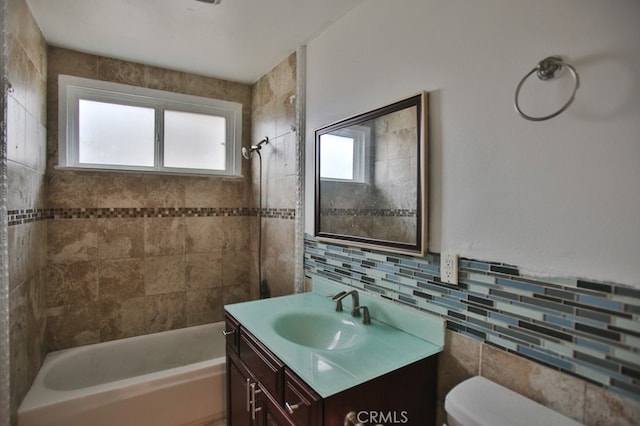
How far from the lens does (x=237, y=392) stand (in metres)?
1.67

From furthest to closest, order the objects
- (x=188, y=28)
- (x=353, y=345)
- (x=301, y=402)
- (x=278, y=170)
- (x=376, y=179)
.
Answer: (x=278, y=170) < (x=188, y=28) < (x=376, y=179) < (x=353, y=345) < (x=301, y=402)

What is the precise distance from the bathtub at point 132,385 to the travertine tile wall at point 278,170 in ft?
2.52

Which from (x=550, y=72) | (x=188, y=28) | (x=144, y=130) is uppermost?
(x=188, y=28)

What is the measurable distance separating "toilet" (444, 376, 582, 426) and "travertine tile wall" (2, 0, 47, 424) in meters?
2.00

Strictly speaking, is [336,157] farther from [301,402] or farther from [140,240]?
[140,240]

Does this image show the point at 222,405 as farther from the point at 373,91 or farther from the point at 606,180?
the point at 606,180

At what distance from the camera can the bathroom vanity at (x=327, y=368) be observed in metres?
1.04

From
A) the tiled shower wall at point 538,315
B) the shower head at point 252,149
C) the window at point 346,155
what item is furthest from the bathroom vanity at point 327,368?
the shower head at point 252,149

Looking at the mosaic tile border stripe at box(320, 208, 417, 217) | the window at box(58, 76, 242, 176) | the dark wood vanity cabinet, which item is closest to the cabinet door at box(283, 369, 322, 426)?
the dark wood vanity cabinet

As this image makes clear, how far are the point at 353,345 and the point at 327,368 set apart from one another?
0.83ft

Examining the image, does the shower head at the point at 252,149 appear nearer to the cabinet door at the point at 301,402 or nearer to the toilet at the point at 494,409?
the cabinet door at the point at 301,402

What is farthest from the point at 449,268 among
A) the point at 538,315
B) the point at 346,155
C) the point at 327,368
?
the point at 346,155

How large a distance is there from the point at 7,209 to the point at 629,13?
7.89 feet

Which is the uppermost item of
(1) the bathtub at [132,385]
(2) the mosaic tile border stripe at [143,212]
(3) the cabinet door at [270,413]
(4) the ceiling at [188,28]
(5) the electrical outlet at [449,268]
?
(4) the ceiling at [188,28]
